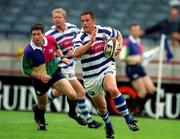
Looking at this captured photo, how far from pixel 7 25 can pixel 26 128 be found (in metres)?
11.1

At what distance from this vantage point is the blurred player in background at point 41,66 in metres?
13.2

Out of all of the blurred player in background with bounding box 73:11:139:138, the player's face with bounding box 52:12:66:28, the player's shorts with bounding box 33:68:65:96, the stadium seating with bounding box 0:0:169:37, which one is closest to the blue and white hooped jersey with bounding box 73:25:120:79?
the blurred player in background with bounding box 73:11:139:138

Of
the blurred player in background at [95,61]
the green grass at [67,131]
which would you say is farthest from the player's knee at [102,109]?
the green grass at [67,131]

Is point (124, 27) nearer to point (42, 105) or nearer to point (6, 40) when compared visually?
point (6, 40)

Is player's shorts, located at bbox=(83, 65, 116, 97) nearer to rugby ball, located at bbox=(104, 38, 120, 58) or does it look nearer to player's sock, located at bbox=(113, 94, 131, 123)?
rugby ball, located at bbox=(104, 38, 120, 58)

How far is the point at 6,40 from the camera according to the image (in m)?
21.1

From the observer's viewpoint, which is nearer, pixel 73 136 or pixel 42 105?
pixel 73 136

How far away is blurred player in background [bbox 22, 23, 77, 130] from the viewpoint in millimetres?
13195

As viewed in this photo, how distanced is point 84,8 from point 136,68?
626 cm

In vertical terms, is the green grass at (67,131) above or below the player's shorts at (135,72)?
below

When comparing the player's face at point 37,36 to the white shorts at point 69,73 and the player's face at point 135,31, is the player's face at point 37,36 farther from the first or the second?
the player's face at point 135,31

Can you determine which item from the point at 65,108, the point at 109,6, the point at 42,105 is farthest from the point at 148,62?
the point at 42,105

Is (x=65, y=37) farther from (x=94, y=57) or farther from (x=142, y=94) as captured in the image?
(x=142, y=94)

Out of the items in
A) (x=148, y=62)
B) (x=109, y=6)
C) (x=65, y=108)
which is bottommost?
(x=65, y=108)
